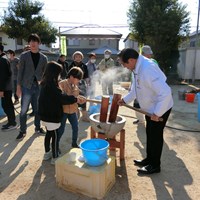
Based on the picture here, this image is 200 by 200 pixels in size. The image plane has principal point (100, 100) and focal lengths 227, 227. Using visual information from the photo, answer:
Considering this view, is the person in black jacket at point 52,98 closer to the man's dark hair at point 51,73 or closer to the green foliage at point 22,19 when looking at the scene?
the man's dark hair at point 51,73

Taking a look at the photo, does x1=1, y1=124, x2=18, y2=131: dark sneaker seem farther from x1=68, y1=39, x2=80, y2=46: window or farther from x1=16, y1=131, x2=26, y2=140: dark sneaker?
x1=68, y1=39, x2=80, y2=46: window

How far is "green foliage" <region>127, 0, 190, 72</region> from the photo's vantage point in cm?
1395

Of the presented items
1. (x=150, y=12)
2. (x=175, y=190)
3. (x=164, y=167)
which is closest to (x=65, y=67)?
(x=164, y=167)

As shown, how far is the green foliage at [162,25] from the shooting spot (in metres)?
13.9

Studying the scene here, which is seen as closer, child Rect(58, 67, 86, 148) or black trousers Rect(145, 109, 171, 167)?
black trousers Rect(145, 109, 171, 167)

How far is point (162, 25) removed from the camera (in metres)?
14.0

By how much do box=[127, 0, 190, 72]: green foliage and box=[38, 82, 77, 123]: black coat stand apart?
40.7ft

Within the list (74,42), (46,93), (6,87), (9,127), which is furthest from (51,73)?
(74,42)

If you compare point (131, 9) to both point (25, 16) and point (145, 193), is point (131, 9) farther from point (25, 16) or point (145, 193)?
point (145, 193)

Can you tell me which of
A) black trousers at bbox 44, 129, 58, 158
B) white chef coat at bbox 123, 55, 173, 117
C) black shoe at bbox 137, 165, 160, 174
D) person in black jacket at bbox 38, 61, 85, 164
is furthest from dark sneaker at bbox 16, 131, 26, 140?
white chef coat at bbox 123, 55, 173, 117

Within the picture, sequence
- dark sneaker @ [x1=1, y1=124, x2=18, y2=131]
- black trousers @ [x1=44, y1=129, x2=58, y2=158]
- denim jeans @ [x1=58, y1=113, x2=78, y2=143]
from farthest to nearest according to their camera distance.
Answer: dark sneaker @ [x1=1, y1=124, x2=18, y2=131] < denim jeans @ [x1=58, y1=113, x2=78, y2=143] < black trousers @ [x1=44, y1=129, x2=58, y2=158]

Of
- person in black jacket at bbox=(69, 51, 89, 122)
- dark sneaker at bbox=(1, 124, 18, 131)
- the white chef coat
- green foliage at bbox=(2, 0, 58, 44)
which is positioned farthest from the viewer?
green foliage at bbox=(2, 0, 58, 44)

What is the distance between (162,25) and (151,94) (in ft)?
40.5

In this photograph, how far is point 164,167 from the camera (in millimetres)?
3379
